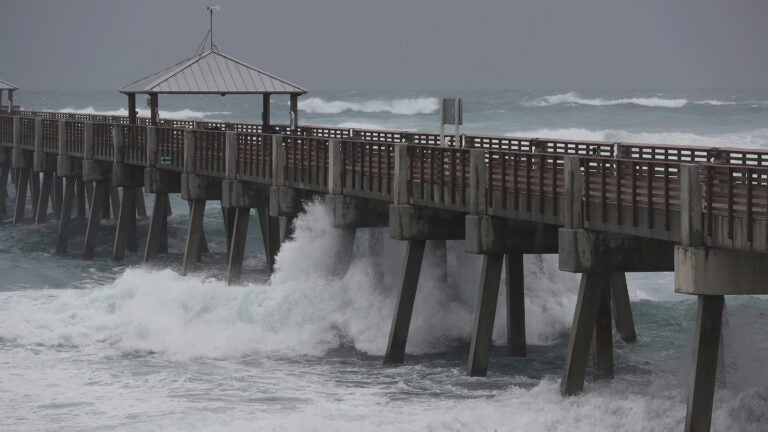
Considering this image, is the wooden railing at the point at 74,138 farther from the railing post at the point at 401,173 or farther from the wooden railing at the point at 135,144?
the railing post at the point at 401,173

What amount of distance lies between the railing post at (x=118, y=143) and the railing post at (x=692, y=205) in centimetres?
2527

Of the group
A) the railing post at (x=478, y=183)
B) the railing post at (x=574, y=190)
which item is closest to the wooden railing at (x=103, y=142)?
the railing post at (x=478, y=183)

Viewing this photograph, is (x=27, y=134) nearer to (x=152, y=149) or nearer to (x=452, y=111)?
(x=152, y=149)

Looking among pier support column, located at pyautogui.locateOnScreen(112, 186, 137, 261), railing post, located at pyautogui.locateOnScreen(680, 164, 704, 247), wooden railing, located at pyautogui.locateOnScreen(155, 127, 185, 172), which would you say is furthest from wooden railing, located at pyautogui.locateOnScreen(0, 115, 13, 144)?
railing post, located at pyautogui.locateOnScreen(680, 164, 704, 247)

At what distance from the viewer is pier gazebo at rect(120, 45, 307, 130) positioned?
39.5 metres

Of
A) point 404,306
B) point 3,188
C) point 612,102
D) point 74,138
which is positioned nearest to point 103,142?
point 74,138

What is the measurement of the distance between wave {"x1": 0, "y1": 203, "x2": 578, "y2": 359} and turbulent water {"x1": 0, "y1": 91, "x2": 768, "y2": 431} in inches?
1.6

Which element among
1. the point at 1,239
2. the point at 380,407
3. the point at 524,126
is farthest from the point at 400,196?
the point at 524,126

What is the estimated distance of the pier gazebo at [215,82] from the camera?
39.5m

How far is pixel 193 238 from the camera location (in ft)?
121

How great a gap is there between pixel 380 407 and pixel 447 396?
4.24 feet

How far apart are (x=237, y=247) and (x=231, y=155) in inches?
84.3

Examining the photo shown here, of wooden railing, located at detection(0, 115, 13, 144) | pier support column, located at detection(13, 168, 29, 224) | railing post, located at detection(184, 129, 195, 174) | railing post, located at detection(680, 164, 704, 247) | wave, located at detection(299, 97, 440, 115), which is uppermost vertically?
wave, located at detection(299, 97, 440, 115)

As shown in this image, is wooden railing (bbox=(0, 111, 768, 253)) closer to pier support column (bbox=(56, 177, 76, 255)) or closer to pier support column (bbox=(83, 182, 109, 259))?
pier support column (bbox=(83, 182, 109, 259))
